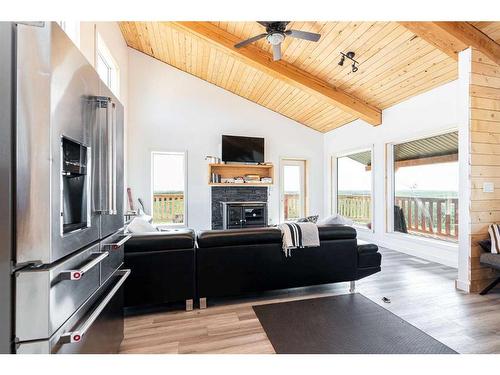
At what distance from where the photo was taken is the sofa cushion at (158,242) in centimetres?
213

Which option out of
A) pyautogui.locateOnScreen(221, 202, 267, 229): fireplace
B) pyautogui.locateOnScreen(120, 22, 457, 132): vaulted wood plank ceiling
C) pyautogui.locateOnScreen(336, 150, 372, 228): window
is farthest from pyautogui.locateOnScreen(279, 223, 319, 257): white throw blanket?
pyautogui.locateOnScreen(336, 150, 372, 228): window

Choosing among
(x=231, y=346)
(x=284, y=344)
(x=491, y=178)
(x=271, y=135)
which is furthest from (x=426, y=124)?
(x=231, y=346)

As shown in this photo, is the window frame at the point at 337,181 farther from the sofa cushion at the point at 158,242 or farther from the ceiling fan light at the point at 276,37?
the sofa cushion at the point at 158,242

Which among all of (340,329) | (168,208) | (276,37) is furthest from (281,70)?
(340,329)

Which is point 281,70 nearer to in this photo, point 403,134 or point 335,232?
point 403,134

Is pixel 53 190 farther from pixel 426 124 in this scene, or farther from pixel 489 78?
pixel 426 124

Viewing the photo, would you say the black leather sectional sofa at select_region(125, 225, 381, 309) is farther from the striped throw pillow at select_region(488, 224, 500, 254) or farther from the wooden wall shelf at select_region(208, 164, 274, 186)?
the wooden wall shelf at select_region(208, 164, 274, 186)

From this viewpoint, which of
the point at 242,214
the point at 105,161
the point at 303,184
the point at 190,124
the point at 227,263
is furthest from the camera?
the point at 303,184

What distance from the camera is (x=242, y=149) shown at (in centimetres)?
595

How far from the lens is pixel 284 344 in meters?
1.79

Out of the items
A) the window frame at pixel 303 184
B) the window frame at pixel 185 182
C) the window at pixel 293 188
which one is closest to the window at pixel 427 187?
the window frame at pixel 303 184

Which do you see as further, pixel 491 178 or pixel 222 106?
pixel 222 106

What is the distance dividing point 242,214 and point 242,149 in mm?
1586

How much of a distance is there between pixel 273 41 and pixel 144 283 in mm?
3192
